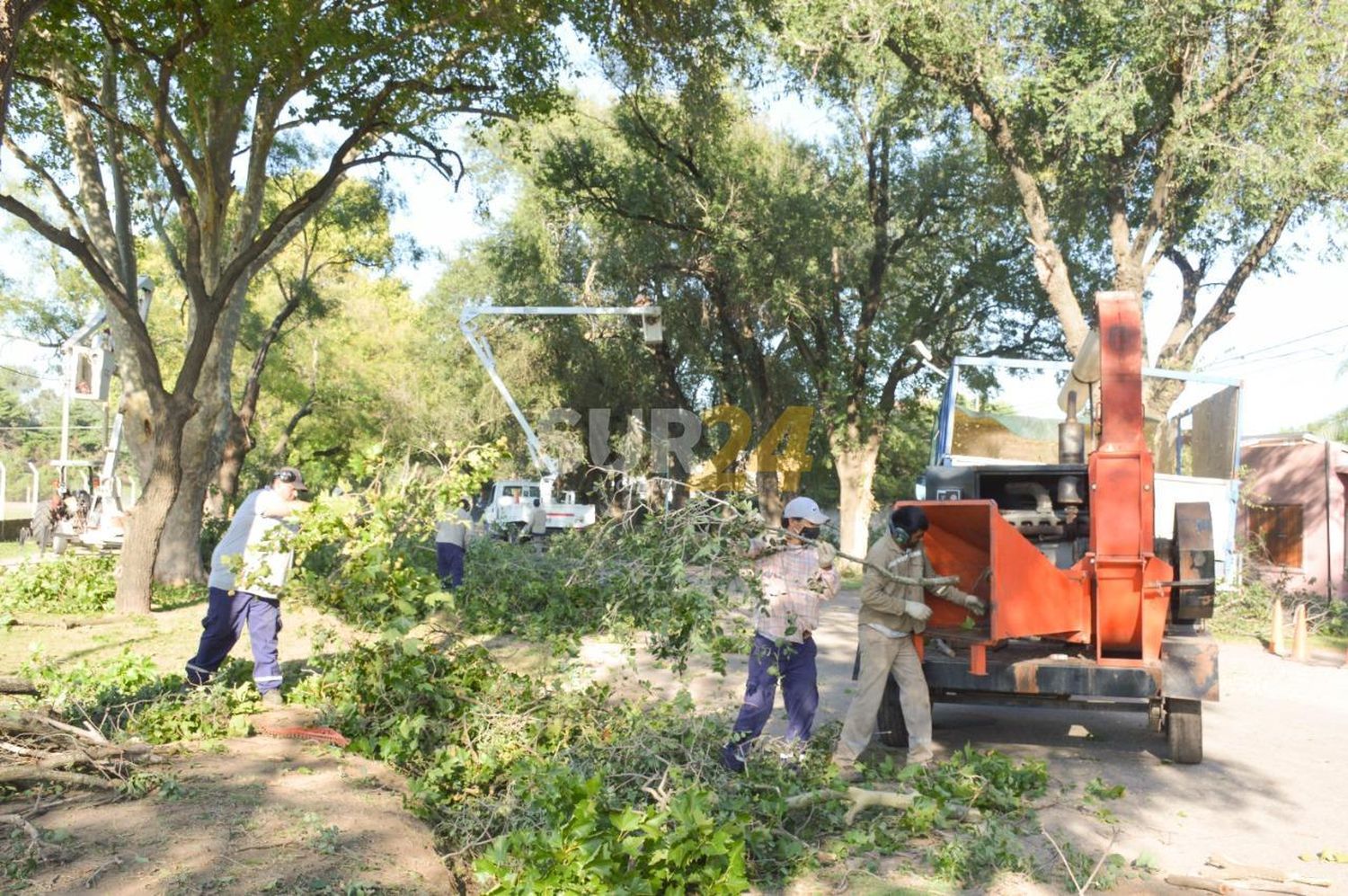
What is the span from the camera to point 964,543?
8758 millimetres

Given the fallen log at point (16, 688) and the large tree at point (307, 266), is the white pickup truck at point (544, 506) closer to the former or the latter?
the large tree at point (307, 266)

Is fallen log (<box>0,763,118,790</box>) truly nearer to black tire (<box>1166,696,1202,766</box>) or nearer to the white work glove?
the white work glove

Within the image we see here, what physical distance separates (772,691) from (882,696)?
3.89 ft

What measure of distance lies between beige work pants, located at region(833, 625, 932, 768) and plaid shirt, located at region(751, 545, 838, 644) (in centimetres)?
81

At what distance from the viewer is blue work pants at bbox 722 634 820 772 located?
696 cm

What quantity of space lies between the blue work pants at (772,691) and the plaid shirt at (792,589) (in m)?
0.10

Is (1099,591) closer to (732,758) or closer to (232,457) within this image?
(732,758)

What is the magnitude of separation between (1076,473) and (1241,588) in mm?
10993

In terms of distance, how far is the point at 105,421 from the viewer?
23.7m

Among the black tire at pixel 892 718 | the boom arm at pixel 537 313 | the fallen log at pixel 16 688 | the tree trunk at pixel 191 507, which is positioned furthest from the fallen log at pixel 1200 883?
the boom arm at pixel 537 313

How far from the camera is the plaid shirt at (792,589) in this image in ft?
23.4

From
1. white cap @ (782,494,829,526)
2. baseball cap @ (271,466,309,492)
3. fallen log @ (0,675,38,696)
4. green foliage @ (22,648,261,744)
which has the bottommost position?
green foliage @ (22,648,261,744)

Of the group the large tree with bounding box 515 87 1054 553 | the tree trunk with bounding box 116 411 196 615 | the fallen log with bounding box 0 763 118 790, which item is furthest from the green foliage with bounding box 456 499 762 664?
the large tree with bounding box 515 87 1054 553

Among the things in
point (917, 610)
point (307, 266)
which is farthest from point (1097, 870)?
point (307, 266)
